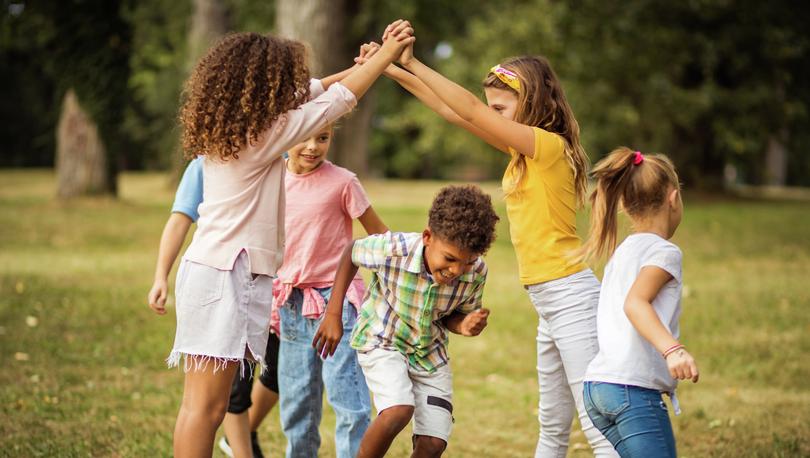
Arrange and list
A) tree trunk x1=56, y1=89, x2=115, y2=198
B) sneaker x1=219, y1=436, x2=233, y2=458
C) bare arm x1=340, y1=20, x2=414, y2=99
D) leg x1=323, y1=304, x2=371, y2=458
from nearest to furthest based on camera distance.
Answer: bare arm x1=340, y1=20, x2=414, y2=99 < leg x1=323, y1=304, x2=371, y2=458 < sneaker x1=219, y1=436, x2=233, y2=458 < tree trunk x1=56, y1=89, x2=115, y2=198

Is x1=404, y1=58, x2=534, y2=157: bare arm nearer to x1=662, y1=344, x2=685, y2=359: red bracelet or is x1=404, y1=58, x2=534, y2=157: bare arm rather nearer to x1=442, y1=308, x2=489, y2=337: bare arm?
x1=442, y1=308, x2=489, y2=337: bare arm

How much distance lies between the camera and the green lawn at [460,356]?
207 inches

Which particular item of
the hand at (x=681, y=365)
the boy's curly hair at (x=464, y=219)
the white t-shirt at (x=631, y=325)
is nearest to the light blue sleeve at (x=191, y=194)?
the boy's curly hair at (x=464, y=219)

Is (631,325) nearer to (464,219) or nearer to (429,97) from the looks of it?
(464,219)

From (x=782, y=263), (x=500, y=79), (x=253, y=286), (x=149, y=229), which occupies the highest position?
(x=500, y=79)

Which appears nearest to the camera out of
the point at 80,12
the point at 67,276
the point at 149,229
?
the point at 67,276

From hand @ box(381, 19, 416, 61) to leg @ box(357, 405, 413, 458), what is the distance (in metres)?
1.33

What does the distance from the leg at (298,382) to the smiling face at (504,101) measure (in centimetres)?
115

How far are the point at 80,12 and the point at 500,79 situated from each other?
15.7 meters

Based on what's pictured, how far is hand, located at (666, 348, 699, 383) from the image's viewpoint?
2.91m

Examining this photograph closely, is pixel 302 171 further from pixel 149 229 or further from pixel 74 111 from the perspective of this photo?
pixel 74 111

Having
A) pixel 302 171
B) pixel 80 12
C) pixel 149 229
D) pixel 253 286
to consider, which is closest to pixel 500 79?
pixel 302 171

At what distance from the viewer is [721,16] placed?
730 inches

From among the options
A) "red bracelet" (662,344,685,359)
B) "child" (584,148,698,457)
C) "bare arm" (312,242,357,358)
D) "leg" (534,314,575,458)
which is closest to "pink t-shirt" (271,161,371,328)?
"bare arm" (312,242,357,358)
